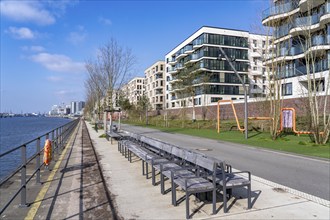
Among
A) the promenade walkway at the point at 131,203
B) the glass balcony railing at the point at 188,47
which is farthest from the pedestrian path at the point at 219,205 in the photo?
the glass balcony railing at the point at 188,47

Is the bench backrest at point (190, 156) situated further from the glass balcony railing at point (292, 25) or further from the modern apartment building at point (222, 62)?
the modern apartment building at point (222, 62)

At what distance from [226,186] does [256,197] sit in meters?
1.31

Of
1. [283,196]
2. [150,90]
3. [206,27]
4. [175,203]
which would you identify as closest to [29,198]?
[175,203]

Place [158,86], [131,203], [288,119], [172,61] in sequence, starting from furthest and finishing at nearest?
[158,86], [172,61], [288,119], [131,203]

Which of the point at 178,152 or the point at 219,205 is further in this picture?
the point at 178,152

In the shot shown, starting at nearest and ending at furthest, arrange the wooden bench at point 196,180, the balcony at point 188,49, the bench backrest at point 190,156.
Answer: the wooden bench at point 196,180 → the bench backrest at point 190,156 → the balcony at point 188,49

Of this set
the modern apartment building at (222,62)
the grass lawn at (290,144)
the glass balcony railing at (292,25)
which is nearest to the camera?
the grass lawn at (290,144)

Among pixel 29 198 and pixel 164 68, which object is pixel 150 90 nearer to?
pixel 164 68

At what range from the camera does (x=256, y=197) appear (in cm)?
640

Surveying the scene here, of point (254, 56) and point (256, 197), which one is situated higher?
point (254, 56)

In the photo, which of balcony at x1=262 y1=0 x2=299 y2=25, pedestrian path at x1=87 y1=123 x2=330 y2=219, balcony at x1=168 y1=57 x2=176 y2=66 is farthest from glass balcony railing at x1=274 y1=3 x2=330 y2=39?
balcony at x1=168 y1=57 x2=176 y2=66

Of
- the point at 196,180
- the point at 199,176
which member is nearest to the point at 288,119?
the point at 199,176

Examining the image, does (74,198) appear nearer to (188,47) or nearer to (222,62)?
(222,62)

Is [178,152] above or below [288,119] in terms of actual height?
below
